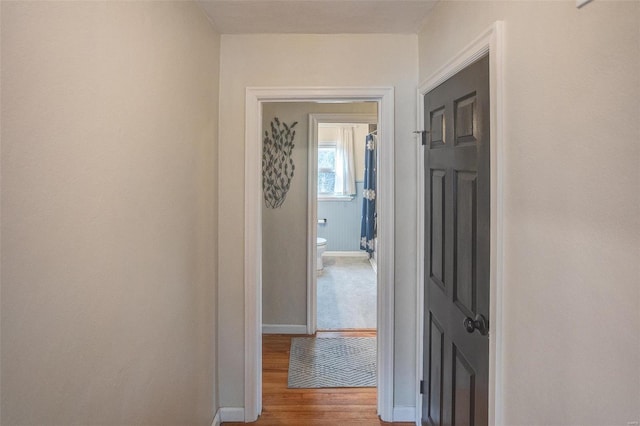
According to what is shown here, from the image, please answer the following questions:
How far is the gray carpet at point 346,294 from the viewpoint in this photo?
4.07 metres

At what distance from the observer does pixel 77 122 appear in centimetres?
99

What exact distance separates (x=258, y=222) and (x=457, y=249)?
120 centimetres

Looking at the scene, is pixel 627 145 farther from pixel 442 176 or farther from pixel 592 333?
pixel 442 176

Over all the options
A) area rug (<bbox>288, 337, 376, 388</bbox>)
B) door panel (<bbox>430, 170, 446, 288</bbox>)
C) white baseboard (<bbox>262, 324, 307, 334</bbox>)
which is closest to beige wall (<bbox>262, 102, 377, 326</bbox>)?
white baseboard (<bbox>262, 324, 307, 334</bbox>)

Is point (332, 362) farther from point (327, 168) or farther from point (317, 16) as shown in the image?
point (327, 168)

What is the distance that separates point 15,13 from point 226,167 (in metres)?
1.57

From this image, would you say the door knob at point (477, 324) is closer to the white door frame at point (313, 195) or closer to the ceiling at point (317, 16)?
the ceiling at point (317, 16)

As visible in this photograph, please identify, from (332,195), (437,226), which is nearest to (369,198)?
(332,195)

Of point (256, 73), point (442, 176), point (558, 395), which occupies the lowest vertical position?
point (558, 395)

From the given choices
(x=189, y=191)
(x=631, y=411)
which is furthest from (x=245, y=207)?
(x=631, y=411)

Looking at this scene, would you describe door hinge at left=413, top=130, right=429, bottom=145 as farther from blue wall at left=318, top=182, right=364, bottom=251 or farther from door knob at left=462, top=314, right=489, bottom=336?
blue wall at left=318, top=182, right=364, bottom=251

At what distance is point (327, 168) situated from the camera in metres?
6.90

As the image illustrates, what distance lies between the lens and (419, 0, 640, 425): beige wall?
0.77 metres

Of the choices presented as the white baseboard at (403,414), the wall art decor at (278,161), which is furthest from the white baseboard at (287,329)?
the white baseboard at (403,414)
